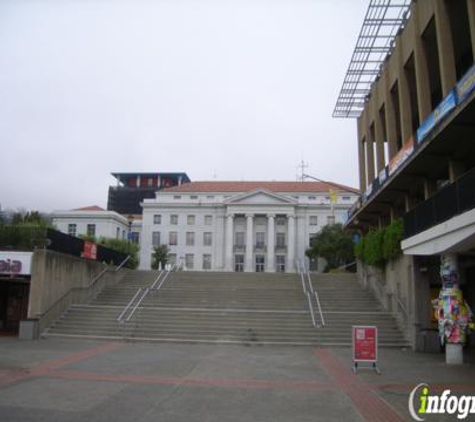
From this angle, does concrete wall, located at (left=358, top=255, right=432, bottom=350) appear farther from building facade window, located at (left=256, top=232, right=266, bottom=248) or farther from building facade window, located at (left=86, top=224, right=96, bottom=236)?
building facade window, located at (left=86, top=224, right=96, bottom=236)

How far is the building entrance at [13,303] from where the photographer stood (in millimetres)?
22438

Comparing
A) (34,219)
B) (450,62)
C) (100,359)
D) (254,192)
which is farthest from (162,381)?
(254,192)

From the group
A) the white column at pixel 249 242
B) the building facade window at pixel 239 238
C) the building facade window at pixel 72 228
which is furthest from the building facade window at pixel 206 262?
the building facade window at pixel 72 228

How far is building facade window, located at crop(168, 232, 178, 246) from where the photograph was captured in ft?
247

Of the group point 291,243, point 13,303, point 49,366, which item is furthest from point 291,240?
point 49,366

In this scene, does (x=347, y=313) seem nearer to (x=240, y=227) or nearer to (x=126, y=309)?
(x=126, y=309)

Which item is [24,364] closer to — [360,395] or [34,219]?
[360,395]

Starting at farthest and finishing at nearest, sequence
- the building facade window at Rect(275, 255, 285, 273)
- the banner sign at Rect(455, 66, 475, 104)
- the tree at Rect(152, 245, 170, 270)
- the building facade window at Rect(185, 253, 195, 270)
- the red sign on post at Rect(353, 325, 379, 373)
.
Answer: the building facade window at Rect(185, 253, 195, 270), the building facade window at Rect(275, 255, 285, 273), the tree at Rect(152, 245, 170, 270), the red sign on post at Rect(353, 325, 379, 373), the banner sign at Rect(455, 66, 475, 104)

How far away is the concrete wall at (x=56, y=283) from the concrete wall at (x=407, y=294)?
47.5ft

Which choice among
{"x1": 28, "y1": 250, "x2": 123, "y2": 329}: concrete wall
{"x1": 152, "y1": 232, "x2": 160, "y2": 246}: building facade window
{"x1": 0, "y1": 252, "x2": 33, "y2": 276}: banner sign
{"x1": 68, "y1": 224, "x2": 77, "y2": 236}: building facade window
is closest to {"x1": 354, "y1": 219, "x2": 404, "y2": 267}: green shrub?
{"x1": 28, "y1": 250, "x2": 123, "y2": 329}: concrete wall

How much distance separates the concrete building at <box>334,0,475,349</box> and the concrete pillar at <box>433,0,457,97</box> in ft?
0.11

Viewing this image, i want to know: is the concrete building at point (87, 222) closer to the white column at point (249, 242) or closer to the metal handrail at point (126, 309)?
the white column at point (249, 242)

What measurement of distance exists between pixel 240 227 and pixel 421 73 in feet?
186

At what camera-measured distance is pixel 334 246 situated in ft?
193
